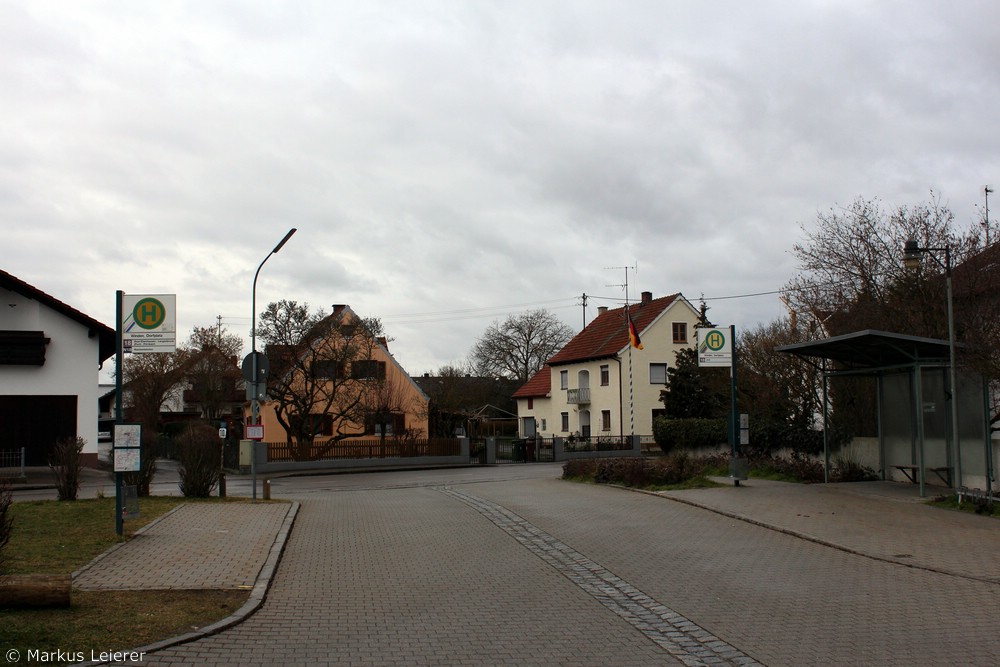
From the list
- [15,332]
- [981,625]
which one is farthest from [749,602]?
[15,332]

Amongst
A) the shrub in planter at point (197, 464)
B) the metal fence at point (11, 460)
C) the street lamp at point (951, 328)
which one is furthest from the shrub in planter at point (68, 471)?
the street lamp at point (951, 328)

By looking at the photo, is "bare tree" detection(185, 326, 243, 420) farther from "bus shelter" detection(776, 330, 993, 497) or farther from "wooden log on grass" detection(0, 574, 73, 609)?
"wooden log on grass" detection(0, 574, 73, 609)

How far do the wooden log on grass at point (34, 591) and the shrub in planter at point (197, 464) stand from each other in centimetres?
1131

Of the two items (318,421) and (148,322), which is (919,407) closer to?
(148,322)

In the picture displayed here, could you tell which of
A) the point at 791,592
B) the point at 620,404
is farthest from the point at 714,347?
the point at 620,404

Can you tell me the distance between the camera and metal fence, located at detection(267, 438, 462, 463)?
3769 centimetres

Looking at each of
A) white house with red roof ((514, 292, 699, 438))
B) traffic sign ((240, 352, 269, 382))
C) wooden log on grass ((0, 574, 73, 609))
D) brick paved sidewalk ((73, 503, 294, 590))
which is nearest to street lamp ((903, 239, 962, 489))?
brick paved sidewalk ((73, 503, 294, 590))

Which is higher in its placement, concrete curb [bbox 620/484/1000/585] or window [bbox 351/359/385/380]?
window [bbox 351/359/385/380]

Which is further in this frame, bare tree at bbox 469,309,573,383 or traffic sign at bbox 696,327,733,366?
bare tree at bbox 469,309,573,383

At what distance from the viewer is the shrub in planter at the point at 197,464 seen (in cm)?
1845

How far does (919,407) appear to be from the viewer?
16.8 meters

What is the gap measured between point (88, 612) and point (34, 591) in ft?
1.51

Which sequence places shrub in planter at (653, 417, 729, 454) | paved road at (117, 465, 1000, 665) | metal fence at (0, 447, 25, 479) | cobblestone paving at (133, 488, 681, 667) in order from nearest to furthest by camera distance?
cobblestone paving at (133, 488, 681, 667) → paved road at (117, 465, 1000, 665) → metal fence at (0, 447, 25, 479) → shrub in planter at (653, 417, 729, 454)

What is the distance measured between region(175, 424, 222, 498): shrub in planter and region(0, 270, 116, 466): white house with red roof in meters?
15.0
